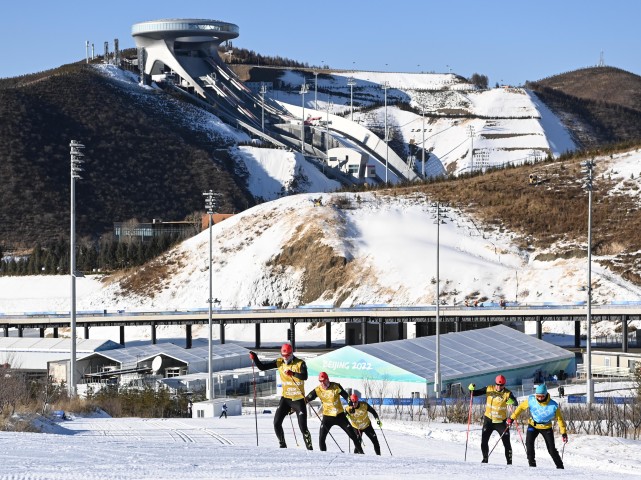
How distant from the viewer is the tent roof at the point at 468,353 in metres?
52.8

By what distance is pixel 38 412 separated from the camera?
29.1 meters

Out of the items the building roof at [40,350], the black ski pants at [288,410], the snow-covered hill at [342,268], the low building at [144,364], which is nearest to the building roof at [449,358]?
the low building at [144,364]

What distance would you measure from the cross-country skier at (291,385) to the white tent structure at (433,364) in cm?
2068

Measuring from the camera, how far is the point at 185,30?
18412 cm

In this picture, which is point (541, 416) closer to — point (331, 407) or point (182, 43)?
point (331, 407)

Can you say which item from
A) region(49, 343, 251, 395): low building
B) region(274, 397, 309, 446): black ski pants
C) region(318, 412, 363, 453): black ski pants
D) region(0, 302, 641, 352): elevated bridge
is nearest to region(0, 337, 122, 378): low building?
region(49, 343, 251, 395): low building

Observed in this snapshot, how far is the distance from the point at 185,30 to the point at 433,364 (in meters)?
138

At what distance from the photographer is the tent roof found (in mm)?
52844

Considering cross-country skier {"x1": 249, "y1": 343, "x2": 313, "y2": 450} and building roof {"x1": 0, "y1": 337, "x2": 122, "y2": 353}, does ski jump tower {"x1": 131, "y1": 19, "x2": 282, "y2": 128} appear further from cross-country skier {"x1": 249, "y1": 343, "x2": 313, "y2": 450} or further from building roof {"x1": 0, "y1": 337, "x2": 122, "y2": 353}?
cross-country skier {"x1": 249, "y1": 343, "x2": 313, "y2": 450}

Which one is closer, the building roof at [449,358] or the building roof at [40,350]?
the building roof at [449,358]

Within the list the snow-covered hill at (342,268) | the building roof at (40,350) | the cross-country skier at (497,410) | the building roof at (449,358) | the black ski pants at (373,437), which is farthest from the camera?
the snow-covered hill at (342,268)

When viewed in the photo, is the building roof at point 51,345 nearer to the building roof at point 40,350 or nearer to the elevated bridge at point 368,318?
the building roof at point 40,350

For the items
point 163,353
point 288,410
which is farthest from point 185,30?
point 288,410

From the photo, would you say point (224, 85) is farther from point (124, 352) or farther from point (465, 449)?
point (465, 449)
